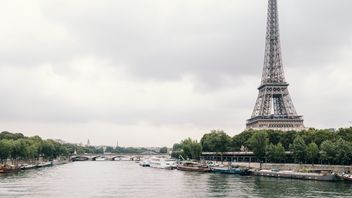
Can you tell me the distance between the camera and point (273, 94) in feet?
431

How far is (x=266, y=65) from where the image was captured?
13688cm

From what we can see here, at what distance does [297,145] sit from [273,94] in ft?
146

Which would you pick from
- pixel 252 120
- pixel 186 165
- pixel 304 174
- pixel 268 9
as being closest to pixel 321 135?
pixel 304 174

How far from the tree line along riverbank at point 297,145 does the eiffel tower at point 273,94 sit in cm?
1029

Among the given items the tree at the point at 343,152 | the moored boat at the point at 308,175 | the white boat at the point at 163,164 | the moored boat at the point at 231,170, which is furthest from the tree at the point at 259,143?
the white boat at the point at 163,164

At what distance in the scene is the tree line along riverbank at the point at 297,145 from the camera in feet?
263

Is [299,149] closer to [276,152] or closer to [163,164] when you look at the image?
[276,152]

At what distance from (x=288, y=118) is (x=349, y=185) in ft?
213

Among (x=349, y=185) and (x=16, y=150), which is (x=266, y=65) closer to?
(x=16, y=150)

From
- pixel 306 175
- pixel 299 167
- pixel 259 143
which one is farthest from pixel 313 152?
pixel 259 143

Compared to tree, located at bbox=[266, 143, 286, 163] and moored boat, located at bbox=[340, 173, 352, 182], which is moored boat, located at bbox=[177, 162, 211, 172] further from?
moored boat, located at bbox=[340, 173, 352, 182]

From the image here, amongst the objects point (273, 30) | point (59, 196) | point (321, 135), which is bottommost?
point (59, 196)

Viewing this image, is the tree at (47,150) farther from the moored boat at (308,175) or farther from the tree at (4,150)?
the moored boat at (308,175)

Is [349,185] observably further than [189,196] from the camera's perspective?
Yes
